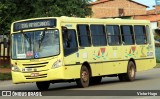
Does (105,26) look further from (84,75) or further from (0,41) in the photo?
(0,41)

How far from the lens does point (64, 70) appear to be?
58.0 ft

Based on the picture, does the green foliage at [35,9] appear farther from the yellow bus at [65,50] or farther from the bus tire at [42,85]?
the bus tire at [42,85]

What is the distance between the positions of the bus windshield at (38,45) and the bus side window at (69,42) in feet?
1.12

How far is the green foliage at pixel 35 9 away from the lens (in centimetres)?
3575

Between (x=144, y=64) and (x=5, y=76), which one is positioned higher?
(x=144, y=64)

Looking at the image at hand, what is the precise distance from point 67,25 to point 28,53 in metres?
1.82

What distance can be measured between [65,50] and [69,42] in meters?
0.43

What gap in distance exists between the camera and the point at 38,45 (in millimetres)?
17922

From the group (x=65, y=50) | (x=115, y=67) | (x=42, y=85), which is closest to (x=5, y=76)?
(x=115, y=67)

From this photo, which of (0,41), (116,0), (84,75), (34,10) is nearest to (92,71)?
(84,75)

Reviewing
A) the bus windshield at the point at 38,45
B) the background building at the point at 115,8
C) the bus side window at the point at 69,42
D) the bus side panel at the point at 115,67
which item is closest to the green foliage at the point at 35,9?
the bus side panel at the point at 115,67

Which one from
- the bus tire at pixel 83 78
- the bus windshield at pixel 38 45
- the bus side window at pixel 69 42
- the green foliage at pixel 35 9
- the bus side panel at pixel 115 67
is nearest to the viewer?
the bus windshield at pixel 38 45

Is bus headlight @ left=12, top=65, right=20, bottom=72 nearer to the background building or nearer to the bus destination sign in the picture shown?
the bus destination sign

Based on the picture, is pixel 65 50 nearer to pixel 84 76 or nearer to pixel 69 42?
pixel 69 42
